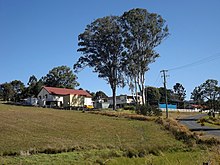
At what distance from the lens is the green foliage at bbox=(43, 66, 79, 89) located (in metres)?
107

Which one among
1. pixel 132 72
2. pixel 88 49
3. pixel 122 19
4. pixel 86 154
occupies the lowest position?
pixel 86 154

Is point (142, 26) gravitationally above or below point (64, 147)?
above

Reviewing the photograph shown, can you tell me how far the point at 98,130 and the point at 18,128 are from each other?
749cm

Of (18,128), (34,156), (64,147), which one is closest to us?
(34,156)

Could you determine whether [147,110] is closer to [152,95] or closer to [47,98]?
[47,98]

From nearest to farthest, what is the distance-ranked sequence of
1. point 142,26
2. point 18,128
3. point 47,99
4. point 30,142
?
point 30,142
point 18,128
point 142,26
point 47,99

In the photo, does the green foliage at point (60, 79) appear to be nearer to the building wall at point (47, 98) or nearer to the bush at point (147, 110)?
the building wall at point (47, 98)

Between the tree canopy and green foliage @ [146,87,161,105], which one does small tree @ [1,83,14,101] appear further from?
the tree canopy

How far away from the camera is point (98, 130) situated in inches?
1237

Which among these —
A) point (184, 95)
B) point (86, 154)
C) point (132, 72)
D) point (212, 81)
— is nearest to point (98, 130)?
point (86, 154)

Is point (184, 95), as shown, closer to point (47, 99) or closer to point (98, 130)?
point (47, 99)

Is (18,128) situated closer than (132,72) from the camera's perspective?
Yes

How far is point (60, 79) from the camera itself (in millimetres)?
107938

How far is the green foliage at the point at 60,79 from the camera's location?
107 metres
